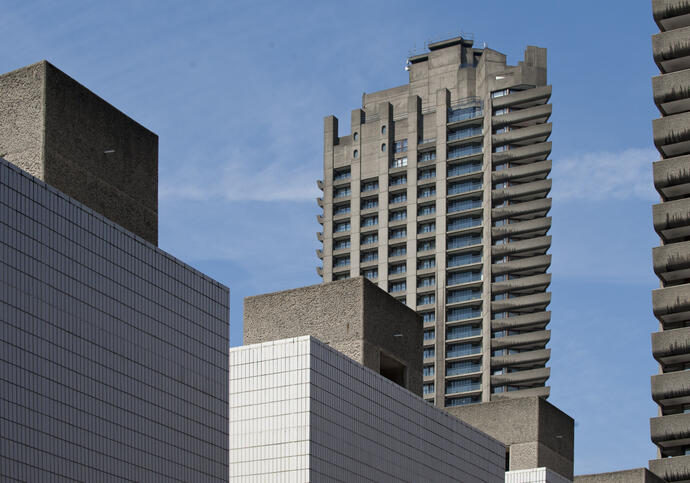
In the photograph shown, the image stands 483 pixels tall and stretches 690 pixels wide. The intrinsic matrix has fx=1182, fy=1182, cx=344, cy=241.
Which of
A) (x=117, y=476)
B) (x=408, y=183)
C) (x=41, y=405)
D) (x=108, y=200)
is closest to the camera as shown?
(x=41, y=405)

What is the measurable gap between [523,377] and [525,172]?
2651 cm

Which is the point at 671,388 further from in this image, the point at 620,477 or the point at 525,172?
the point at 525,172

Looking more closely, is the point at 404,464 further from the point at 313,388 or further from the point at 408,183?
the point at 408,183

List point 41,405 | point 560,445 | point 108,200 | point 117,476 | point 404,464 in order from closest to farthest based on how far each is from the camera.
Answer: point 41,405
point 117,476
point 108,200
point 404,464
point 560,445

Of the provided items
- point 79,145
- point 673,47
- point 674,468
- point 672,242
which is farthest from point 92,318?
point 673,47

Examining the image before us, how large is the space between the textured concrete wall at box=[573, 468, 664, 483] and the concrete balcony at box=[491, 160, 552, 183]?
80478 mm

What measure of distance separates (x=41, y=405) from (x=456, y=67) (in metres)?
144

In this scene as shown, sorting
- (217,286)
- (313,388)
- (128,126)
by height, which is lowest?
(313,388)

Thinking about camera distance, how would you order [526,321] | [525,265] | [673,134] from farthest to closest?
[525,265] < [526,321] < [673,134]

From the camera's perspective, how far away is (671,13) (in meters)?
122

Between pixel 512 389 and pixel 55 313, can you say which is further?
pixel 512 389

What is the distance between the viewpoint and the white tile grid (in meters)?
34.9

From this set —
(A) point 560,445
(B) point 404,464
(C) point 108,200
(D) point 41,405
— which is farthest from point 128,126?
(A) point 560,445

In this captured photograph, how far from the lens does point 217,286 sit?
33.8m
